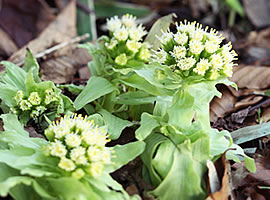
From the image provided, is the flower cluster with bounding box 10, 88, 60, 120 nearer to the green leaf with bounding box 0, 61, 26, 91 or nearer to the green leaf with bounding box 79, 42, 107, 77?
the green leaf with bounding box 0, 61, 26, 91

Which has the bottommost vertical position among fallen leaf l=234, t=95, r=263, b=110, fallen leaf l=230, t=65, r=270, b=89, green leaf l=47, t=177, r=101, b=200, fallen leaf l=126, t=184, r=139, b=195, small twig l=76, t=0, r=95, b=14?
green leaf l=47, t=177, r=101, b=200

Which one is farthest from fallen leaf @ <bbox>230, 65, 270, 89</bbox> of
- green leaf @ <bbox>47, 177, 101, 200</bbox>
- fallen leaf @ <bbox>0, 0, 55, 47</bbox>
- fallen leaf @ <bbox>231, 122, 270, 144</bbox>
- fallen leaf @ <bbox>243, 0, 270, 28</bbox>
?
fallen leaf @ <bbox>0, 0, 55, 47</bbox>

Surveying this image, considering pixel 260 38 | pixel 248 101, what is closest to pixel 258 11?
pixel 260 38

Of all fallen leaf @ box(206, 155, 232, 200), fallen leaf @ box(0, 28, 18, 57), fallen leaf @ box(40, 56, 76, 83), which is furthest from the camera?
fallen leaf @ box(0, 28, 18, 57)

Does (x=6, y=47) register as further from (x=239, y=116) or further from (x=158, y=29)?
(x=239, y=116)

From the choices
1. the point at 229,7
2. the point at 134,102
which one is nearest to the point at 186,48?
the point at 134,102

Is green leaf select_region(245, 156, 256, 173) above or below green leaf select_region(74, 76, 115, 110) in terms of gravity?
below
